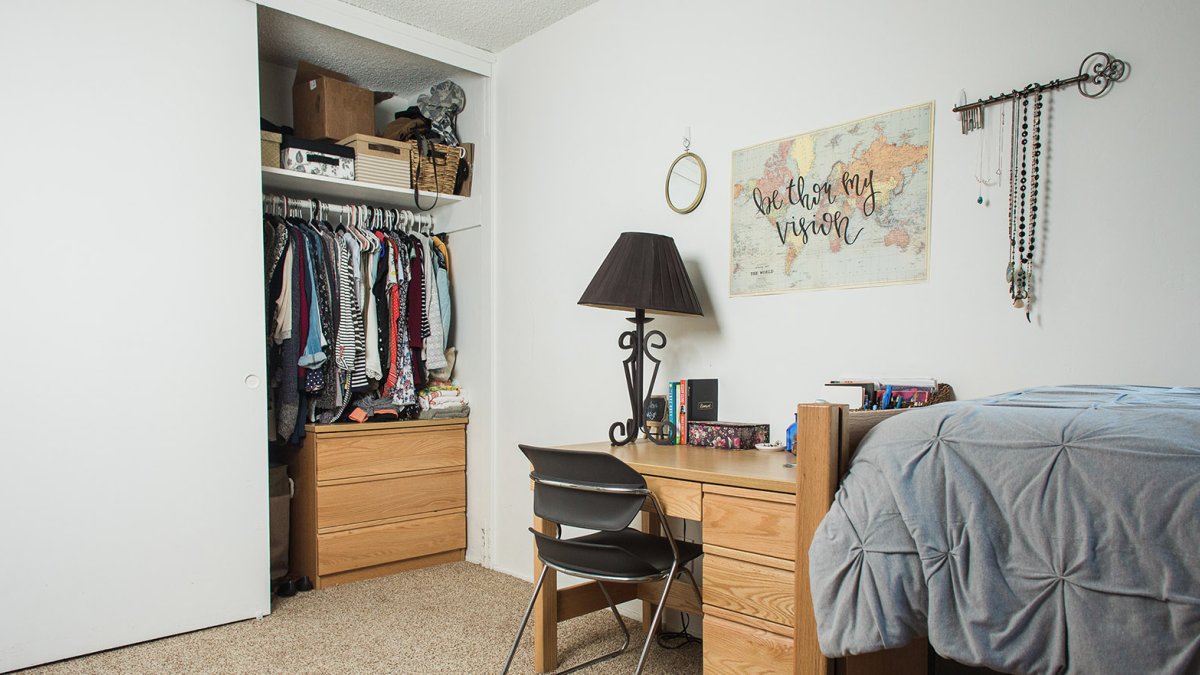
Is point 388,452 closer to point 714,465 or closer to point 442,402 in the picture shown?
point 442,402

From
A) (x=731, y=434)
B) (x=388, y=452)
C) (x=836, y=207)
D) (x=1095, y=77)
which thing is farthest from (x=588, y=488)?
(x=388, y=452)

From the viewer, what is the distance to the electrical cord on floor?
95.7 inches

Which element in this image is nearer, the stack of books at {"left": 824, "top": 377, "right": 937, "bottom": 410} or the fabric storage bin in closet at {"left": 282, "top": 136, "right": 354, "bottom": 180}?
the stack of books at {"left": 824, "top": 377, "right": 937, "bottom": 410}

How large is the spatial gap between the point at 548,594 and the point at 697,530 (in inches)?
23.5

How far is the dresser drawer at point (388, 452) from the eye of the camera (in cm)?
308

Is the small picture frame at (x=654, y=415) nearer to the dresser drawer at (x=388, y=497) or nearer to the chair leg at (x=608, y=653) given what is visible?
the chair leg at (x=608, y=653)

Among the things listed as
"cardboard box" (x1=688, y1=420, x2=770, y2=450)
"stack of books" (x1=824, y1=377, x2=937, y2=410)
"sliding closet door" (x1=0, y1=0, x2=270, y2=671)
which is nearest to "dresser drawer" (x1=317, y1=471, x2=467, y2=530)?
A: "sliding closet door" (x1=0, y1=0, x2=270, y2=671)

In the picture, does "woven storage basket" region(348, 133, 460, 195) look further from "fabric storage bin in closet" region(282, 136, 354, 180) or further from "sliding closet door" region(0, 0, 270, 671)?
"sliding closet door" region(0, 0, 270, 671)

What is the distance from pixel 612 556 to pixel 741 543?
35 centimetres

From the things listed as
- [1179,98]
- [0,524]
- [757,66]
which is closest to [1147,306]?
[1179,98]

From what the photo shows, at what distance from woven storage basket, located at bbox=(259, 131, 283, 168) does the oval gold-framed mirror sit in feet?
5.23

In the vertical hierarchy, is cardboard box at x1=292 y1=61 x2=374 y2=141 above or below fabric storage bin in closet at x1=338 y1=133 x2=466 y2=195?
above

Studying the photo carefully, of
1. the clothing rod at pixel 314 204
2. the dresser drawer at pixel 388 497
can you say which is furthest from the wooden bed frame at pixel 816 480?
the clothing rod at pixel 314 204

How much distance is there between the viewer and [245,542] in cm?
267
